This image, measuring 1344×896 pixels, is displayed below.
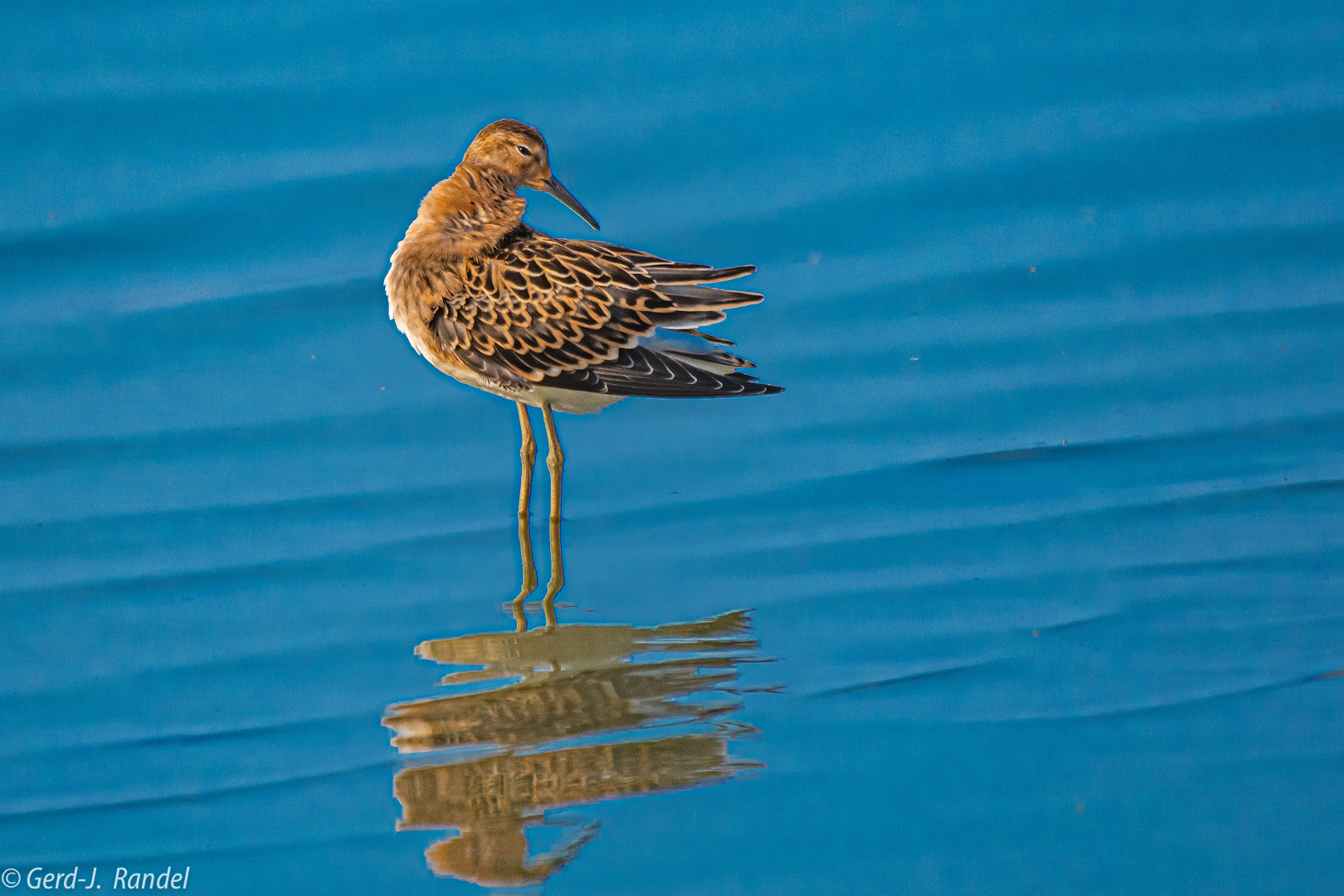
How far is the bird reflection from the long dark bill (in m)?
2.02

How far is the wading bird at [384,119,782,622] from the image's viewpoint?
667 cm

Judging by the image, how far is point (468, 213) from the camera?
698cm

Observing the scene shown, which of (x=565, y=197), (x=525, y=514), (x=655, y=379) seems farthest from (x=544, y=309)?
(x=525, y=514)

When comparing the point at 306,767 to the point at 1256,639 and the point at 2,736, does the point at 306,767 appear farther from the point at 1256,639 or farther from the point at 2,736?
the point at 1256,639

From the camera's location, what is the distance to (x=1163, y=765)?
4992 millimetres

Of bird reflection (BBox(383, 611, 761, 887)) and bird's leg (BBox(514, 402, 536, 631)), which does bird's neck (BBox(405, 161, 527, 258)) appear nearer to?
bird's leg (BBox(514, 402, 536, 631))

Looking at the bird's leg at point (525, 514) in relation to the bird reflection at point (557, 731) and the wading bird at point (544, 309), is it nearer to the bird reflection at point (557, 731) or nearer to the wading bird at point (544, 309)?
the wading bird at point (544, 309)

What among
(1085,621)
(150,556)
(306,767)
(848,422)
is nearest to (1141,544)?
(1085,621)

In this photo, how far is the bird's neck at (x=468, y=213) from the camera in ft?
22.6

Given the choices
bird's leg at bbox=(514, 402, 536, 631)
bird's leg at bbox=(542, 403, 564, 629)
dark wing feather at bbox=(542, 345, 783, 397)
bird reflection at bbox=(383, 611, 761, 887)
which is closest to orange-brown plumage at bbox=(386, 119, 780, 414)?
dark wing feather at bbox=(542, 345, 783, 397)

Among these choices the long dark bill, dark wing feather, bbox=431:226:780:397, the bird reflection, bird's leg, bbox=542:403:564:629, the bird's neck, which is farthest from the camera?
the long dark bill

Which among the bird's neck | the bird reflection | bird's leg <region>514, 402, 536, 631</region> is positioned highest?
the bird's neck

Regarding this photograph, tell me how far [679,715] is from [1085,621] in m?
1.68

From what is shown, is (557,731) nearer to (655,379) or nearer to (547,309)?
(655,379)
